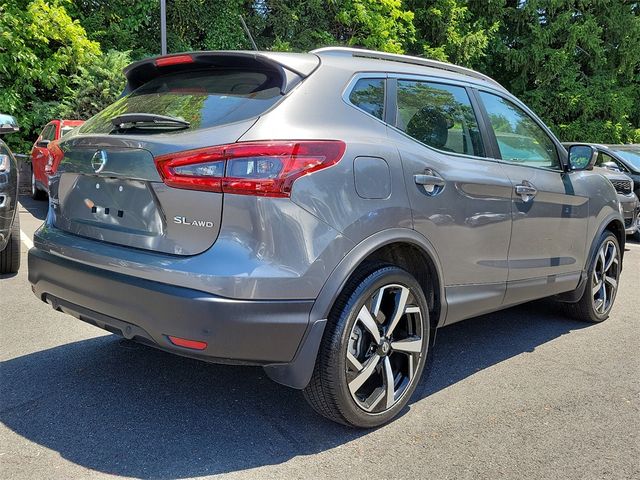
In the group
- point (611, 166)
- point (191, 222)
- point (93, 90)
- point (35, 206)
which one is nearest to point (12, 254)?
point (191, 222)

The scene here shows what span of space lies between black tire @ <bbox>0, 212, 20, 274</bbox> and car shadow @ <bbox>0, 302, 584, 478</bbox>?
2.21 metres

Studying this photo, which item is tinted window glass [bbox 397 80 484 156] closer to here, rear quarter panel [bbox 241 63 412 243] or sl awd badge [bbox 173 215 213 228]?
rear quarter panel [bbox 241 63 412 243]

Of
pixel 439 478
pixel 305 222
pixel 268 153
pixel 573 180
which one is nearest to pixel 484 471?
pixel 439 478

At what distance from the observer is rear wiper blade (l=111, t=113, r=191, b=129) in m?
2.77

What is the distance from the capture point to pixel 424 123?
333 cm

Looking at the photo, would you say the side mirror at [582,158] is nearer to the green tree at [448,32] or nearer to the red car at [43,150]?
the red car at [43,150]

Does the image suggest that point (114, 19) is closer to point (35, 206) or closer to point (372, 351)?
point (35, 206)

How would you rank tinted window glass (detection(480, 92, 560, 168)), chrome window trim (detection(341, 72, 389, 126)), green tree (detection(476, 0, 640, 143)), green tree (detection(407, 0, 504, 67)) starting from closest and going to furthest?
chrome window trim (detection(341, 72, 389, 126)) → tinted window glass (detection(480, 92, 560, 168)) → green tree (detection(407, 0, 504, 67)) → green tree (detection(476, 0, 640, 143))

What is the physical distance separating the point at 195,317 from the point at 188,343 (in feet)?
0.44

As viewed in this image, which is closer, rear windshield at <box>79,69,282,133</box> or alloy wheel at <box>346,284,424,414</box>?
rear windshield at <box>79,69,282,133</box>

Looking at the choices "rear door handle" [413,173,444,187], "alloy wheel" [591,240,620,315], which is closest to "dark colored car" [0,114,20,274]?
"rear door handle" [413,173,444,187]

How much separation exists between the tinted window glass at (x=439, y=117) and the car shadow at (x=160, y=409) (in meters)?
1.41

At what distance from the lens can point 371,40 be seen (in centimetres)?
1950

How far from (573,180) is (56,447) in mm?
3731
